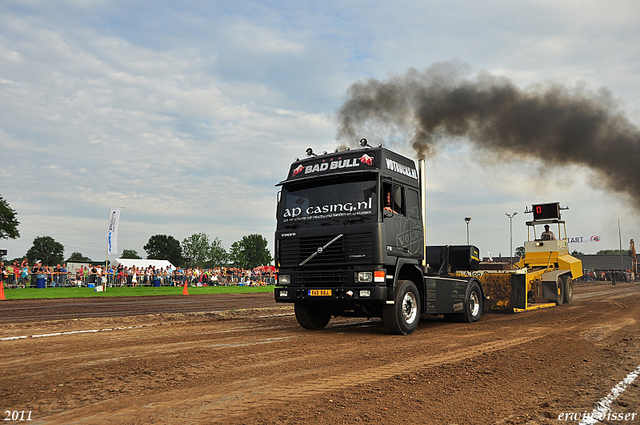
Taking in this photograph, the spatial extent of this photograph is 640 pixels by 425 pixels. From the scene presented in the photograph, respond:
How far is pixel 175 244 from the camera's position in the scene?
144 meters

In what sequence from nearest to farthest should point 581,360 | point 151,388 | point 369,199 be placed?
point 151,388, point 581,360, point 369,199

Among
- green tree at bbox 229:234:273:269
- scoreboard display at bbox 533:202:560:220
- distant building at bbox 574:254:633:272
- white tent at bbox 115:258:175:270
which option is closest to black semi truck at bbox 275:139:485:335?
scoreboard display at bbox 533:202:560:220

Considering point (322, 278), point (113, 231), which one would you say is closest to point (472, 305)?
point (322, 278)

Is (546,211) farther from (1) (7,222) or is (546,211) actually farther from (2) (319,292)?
(1) (7,222)

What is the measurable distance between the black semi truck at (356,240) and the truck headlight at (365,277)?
0.02 metres

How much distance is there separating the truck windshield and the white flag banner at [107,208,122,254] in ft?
66.6

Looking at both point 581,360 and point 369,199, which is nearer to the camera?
point 581,360

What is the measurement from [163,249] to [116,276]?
370ft

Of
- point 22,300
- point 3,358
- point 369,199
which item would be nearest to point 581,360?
point 369,199

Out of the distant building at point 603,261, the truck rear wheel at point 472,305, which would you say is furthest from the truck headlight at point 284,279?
the distant building at point 603,261

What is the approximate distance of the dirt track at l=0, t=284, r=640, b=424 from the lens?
4.18 metres

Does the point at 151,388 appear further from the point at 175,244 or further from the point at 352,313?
the point at 175,244

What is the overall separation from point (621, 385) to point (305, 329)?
22.0 feet

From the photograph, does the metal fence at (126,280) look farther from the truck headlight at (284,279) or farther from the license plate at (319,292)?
the license plate at (319,292)
